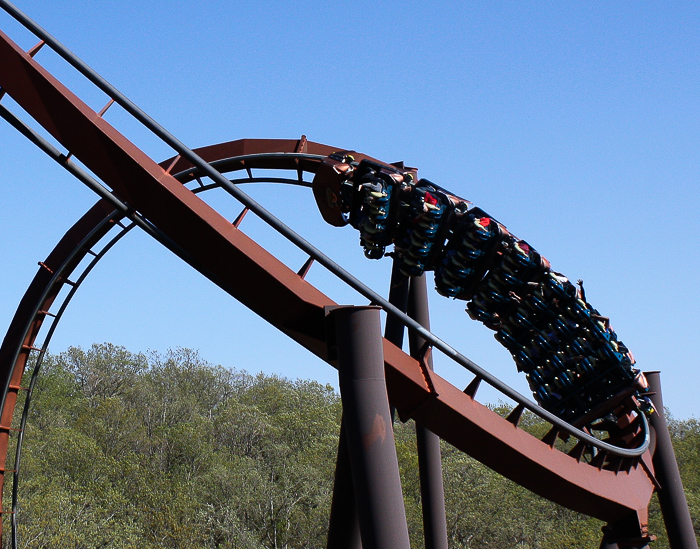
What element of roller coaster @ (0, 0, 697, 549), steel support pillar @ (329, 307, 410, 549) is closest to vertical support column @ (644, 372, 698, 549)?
roller coaster @ (0, 0, 697, 549)

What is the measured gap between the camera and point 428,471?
740 centimetres

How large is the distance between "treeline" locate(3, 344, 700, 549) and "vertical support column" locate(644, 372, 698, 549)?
18.0 m

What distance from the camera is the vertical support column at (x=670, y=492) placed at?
6898mm

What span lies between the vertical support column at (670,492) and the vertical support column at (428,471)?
2088mm

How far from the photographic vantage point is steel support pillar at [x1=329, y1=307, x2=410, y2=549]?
411cm

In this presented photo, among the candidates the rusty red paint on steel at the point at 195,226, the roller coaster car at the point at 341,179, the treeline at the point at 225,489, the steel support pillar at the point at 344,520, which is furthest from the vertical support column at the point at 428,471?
the treeline at the point at 225,489

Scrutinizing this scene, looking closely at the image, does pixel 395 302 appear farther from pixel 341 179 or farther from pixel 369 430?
pixel 369 430

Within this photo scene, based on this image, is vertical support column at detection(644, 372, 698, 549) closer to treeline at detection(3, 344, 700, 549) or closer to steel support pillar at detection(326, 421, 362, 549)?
steel support pillar at detection(326, 421, 362, 549)

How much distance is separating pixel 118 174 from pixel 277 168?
2919mm

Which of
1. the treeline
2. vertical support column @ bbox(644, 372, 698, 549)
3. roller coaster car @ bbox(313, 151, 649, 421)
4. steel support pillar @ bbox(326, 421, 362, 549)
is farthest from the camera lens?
the treeline

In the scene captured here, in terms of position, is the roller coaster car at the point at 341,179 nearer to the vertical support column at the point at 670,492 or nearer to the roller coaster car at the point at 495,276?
the roller coaster car at the point at 495,276

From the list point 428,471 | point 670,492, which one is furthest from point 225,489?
point 670,492

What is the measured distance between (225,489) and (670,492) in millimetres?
21572

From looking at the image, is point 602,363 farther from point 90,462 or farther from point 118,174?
point 90,462
